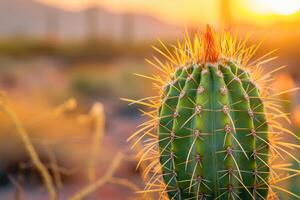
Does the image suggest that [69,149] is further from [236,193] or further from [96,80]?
[96,80]

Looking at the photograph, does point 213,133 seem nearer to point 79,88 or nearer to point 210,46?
point 210,46

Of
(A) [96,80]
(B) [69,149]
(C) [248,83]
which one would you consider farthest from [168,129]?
(A) [96,80]

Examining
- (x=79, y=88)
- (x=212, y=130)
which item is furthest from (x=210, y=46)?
(x=79, y=88)

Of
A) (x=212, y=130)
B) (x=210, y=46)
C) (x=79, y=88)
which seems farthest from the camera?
(x=79, y=88)

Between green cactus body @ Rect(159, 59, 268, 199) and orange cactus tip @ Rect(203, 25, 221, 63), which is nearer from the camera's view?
green cactus body @ Rect(159, 59, 268, 199)

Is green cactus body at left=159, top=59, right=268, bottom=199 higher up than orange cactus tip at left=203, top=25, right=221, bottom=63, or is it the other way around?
orange cactus tip at left=203, top=25, right=221, bottom=63

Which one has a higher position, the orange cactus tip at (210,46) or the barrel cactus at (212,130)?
the orange cactus tip at (210,46)
